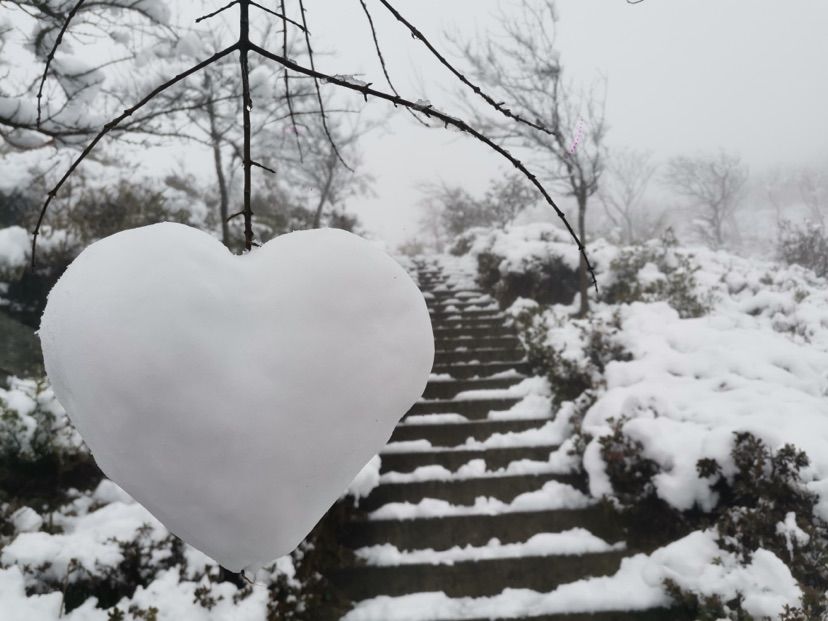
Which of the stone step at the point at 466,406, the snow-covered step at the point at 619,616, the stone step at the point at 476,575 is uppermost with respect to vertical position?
the stone step at the point at 466,406

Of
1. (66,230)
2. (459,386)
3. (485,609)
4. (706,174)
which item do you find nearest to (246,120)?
(485,609)

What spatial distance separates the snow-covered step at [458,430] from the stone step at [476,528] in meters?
0.83

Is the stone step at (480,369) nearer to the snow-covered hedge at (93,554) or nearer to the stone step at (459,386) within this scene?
the stone step at (459,386)

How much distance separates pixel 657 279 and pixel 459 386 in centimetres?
352

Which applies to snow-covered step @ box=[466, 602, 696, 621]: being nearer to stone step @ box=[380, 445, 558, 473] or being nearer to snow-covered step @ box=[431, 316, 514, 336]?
stone step @ box=[380, 445, 558, 473]

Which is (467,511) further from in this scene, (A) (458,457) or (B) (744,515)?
(B) (744,515)

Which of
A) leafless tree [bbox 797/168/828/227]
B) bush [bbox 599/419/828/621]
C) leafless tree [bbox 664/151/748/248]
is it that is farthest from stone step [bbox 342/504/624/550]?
leafless tree [bbox 797/168/828/227]

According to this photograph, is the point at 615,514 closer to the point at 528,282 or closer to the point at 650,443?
the point at 650,443

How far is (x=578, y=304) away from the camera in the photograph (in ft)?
23.2

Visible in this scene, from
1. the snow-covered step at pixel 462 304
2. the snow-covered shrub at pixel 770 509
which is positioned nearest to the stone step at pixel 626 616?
the snow-covered shrub at pixel 770 509

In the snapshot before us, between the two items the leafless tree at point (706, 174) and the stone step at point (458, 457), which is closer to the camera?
the stone step at point (458, 457)

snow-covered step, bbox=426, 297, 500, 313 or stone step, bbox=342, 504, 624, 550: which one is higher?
snow-covered step, bbox=426, 297, 500, 313

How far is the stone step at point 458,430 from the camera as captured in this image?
163 inches

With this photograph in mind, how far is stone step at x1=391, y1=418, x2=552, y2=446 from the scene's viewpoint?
13.6 ft
